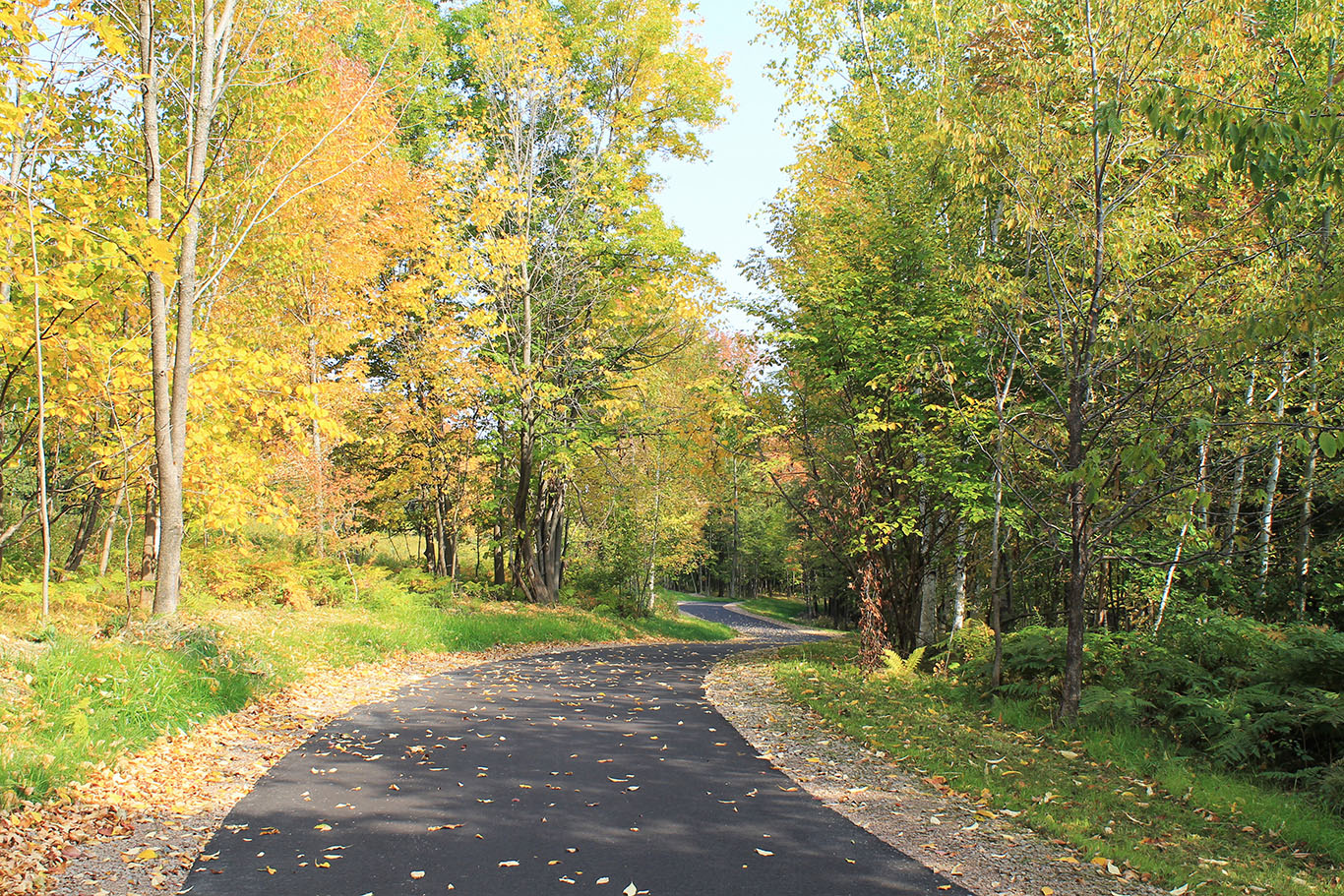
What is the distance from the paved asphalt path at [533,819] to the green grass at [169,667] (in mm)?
1141

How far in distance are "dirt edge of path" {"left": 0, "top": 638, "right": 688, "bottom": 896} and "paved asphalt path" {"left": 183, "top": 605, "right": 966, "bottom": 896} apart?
19 cm

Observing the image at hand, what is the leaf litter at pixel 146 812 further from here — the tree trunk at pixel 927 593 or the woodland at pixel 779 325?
the tree trunk at pixel 927 593

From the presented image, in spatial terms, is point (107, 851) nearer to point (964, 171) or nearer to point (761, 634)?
point (964, 171)

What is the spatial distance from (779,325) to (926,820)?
379 inches

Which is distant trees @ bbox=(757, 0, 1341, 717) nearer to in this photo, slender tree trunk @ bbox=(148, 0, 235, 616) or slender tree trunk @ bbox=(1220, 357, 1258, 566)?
slender tree trunk @ bbox=(1220, 357, 1258, 566)

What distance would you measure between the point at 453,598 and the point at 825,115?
1368cm

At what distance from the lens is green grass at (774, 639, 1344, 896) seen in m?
4.52

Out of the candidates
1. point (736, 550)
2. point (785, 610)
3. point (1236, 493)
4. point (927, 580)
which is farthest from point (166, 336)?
point (785, 610)

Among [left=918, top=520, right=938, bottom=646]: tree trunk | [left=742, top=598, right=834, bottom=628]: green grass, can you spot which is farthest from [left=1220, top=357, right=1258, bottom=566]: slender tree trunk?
[left=742, top=598, right=834, bottom=628]: green grass

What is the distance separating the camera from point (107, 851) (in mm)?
4277

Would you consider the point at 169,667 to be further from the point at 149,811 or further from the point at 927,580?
the point at 927,580

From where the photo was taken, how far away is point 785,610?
5519cm

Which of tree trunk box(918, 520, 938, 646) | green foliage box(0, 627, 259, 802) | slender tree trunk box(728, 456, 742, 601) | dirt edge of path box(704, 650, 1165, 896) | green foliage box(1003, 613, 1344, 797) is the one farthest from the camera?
slender tree trunk box(728, 456, 742, 601)

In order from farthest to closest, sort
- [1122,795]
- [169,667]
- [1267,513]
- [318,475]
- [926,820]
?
[318,475] → [1267,513] → [169,667] → [1122,795] → [926,820]
